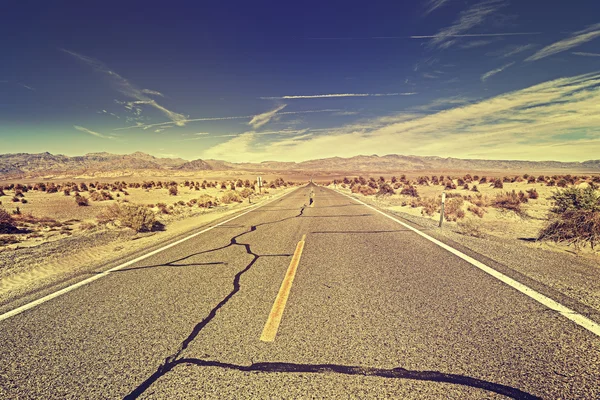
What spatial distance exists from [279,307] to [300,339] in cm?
71

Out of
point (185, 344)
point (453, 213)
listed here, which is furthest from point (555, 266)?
point (453, 213)

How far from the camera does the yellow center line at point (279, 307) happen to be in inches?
108

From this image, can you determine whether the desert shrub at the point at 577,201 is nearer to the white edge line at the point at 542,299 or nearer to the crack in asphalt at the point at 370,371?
the white edge line at the point at 542,299

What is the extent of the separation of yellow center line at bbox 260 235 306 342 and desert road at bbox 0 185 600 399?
0.02 metres

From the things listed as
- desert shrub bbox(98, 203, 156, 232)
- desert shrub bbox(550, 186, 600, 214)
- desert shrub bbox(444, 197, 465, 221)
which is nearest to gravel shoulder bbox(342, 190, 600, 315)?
desert shrub bbox(550, 186, 600, 214)

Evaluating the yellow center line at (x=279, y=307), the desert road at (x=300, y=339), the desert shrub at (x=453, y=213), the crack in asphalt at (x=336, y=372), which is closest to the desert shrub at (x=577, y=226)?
the desert road at (x=300, y=339)

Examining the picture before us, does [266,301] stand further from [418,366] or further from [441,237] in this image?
[441,237]

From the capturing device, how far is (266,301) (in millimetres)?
3533

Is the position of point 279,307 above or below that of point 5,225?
above

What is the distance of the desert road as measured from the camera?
A: 6.86 ft

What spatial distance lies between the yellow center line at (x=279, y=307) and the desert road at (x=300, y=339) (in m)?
0.02

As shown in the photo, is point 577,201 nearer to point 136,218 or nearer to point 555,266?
point 555,266

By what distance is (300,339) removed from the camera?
8.77 feet

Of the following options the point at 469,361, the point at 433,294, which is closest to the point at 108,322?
the point at 469,361
